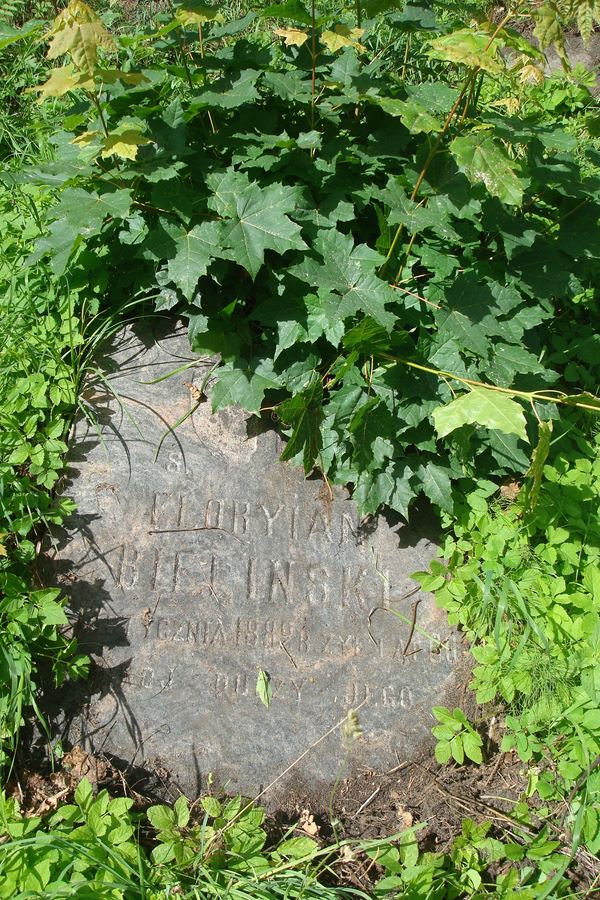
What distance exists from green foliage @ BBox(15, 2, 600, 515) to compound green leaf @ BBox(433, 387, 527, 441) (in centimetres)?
47

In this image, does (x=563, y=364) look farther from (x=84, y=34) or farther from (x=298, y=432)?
(x=84, y=34)

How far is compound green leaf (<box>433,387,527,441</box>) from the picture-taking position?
5.83 feet

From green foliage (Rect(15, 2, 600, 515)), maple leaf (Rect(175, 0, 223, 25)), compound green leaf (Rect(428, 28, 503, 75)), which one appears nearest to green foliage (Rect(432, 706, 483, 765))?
green foliage (Rect(15, 2, 600, 515))

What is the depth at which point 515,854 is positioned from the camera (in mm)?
2158

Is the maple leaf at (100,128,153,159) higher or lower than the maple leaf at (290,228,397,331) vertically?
higher

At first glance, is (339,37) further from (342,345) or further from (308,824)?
(308,824)

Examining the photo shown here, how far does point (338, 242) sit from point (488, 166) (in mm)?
609

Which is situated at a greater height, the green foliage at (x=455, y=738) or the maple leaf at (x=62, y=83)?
the maple leaf at (x=62, y=83)

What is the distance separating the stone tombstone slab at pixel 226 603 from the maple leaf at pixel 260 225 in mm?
714

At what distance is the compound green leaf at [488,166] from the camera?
1.92 meters

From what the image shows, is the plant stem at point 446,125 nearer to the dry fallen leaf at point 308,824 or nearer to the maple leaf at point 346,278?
the maple leaf at point 346,278

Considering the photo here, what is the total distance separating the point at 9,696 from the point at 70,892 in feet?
1.95

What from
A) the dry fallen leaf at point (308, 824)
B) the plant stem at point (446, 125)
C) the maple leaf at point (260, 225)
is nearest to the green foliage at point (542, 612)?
the dry fallen leaf at point (308, 824)

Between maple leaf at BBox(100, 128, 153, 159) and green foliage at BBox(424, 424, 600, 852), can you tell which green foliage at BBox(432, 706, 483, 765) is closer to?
green foliage at BBox(424, 424, 600, 852)
